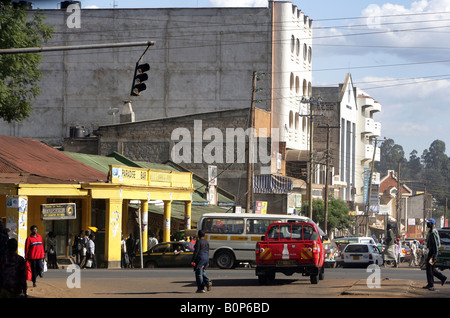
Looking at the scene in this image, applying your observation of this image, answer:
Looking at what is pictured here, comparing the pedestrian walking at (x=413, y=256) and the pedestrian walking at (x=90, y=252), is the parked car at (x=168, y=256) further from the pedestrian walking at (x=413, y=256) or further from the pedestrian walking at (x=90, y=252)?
the pedestrian walking at (x=413, y=256)

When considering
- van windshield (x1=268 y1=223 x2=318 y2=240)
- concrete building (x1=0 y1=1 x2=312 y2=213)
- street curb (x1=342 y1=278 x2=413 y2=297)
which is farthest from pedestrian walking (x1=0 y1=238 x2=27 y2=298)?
concrete building (x1=0 y1=1 x2=312 y2=213)

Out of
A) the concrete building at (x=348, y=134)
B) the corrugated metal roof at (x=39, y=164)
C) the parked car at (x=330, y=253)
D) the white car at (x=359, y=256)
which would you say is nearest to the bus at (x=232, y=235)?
the parked car at (x=330, y=253)

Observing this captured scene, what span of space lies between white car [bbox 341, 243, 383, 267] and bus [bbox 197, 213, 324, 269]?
725cm

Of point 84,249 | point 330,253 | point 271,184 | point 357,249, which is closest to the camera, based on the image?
point 84,249

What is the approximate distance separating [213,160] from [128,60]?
1441 cm

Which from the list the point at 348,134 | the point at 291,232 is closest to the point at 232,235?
the point at 291,232

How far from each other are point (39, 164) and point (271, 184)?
2472cm

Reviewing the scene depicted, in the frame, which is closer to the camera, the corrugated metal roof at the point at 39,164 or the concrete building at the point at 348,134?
the corrugated metal roof at the point at 39,164

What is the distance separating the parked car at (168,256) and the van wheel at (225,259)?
Answer: 7.74ft

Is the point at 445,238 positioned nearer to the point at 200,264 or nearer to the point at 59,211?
the point at 200,264

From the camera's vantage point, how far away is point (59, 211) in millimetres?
36312

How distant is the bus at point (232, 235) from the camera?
119 ft
